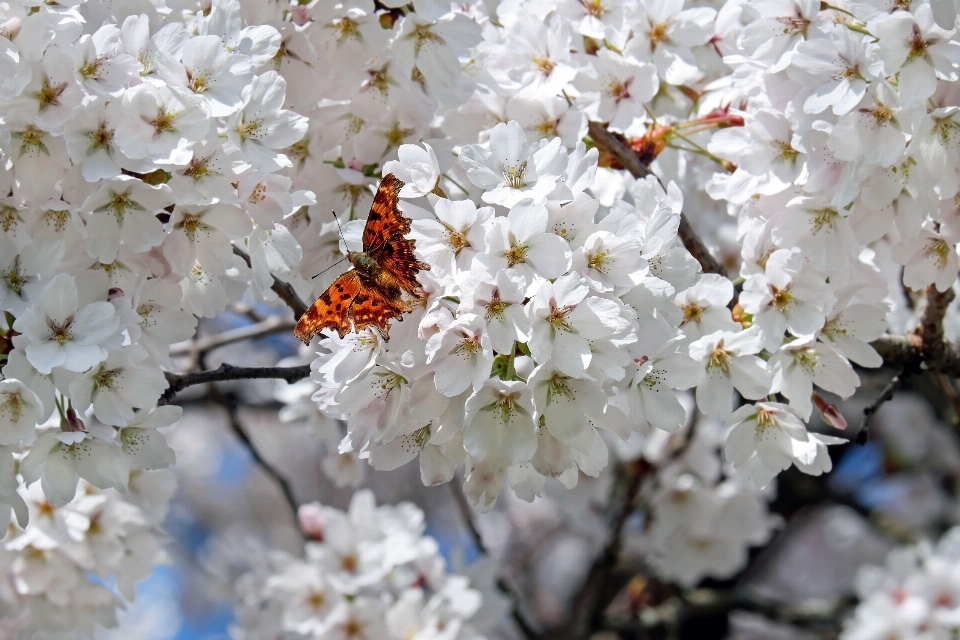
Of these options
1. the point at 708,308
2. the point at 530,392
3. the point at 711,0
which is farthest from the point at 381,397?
the point at 711,0

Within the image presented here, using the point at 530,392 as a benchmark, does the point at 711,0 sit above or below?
above

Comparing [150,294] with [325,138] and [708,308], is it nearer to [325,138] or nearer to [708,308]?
[325,138]

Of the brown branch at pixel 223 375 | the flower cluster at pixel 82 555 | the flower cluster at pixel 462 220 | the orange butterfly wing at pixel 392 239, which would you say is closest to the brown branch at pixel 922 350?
the flower cluster at pixel 462 220

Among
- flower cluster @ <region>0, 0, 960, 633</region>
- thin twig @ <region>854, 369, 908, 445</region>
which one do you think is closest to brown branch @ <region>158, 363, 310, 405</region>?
flower cluster @ <region>0, 0, 960, 633</region>

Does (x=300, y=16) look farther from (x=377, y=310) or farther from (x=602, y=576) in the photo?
(x=602, y=576)

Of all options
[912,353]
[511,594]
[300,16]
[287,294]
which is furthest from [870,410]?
[511,594]
